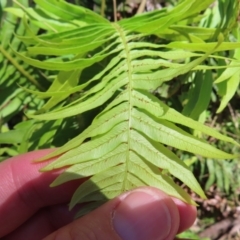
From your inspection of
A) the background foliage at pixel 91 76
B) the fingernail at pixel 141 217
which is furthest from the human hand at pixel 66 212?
the background foliage at pixel 91 76

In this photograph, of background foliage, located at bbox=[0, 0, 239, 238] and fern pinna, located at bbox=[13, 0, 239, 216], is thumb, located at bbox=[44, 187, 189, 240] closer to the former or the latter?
fern pinna, located at bbox=[13, 0, 239, 216]

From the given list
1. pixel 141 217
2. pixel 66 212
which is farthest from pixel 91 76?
pixel 141 217

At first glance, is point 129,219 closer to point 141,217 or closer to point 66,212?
point 141,217

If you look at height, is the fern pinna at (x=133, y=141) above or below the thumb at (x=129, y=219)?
above

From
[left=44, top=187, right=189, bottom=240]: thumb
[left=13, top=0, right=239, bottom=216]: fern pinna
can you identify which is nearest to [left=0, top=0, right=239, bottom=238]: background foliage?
[left=13, top=0, right=239, bottom=216]: fern pinna

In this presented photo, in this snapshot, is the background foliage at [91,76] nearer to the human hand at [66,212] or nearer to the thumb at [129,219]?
the human hand at [66,212]

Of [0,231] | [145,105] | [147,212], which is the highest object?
[145,105]

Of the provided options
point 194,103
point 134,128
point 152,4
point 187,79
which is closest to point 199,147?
point 134,128

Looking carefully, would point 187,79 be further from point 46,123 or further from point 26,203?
point 26,203
